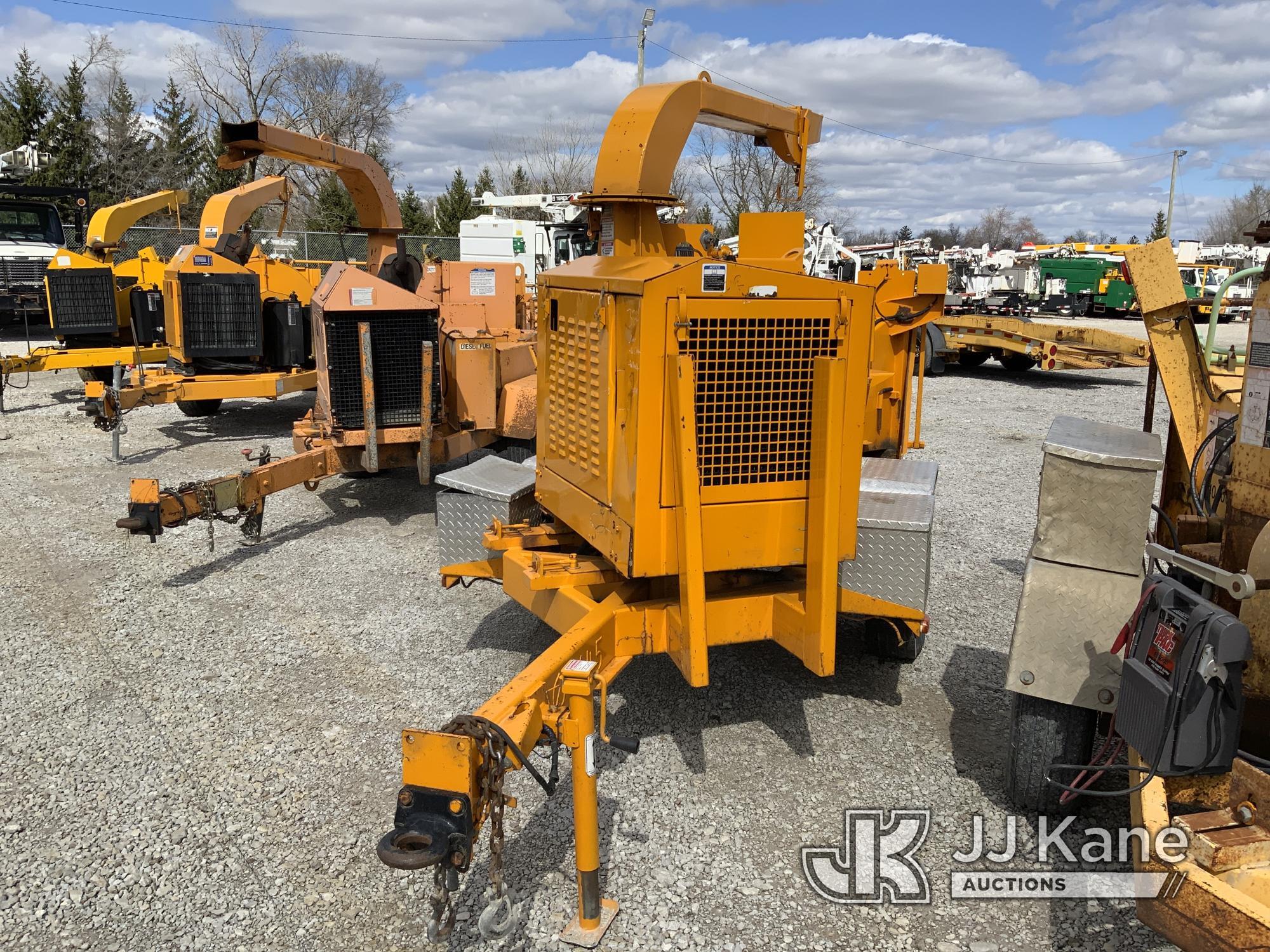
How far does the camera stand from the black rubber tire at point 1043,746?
3.49 meters

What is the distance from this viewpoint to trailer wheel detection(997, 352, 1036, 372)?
17.3 meters

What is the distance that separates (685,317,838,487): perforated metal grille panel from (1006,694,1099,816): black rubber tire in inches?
50.3

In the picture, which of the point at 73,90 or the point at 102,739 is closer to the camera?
the point at 102,739

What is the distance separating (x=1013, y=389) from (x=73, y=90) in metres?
34.2

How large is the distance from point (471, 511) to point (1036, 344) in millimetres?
13803

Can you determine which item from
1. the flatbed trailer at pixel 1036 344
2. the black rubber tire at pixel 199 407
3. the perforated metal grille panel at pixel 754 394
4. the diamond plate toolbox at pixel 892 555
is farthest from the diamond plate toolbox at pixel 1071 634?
the flatbed trailer at pixel 1036 344

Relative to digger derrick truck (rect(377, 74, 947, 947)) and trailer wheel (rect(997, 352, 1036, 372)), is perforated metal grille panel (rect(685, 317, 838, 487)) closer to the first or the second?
digger derrick truck (rect(377, 74, 947, 947))

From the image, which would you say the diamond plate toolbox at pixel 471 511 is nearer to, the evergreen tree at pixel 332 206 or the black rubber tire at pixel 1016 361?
the black rubber tire at pixel 1016 361

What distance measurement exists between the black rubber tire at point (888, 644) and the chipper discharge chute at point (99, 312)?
31.4ft

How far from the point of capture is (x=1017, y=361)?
702 inches

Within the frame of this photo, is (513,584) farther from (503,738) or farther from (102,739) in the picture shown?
(102,739)

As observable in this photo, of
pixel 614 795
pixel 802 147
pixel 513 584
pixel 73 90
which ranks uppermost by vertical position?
pixel 73 90

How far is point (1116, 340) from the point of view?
49.0 ft

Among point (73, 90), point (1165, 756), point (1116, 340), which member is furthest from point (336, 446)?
point (73, 90)
